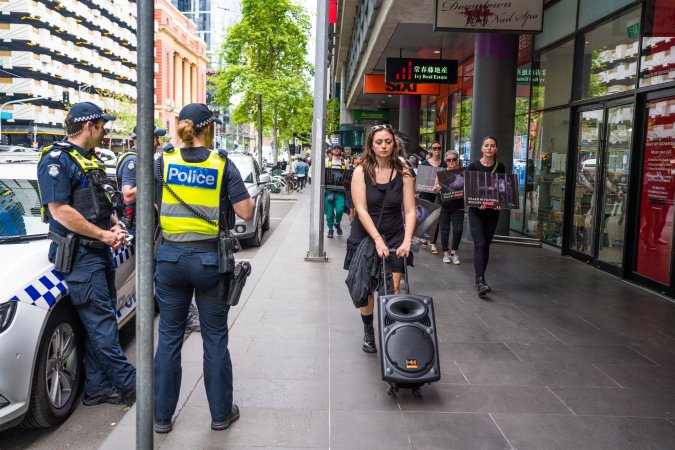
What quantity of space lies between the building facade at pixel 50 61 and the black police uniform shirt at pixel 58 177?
62.9 meters

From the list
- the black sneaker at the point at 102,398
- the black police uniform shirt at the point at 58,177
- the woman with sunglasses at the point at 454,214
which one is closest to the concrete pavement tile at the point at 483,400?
the black sneaker at the point at 102,398

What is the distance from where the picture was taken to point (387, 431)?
3.85 meters

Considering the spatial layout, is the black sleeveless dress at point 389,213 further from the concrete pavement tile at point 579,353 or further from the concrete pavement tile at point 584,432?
the concrete pavement tile at point 584,432

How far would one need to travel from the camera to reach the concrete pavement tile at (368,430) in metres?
3.67

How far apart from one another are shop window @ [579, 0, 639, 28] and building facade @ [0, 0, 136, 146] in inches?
2353

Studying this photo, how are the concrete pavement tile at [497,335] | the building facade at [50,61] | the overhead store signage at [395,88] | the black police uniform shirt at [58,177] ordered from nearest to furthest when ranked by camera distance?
the black police uniform shirt at [58,177] < the concrete pavement tile at [497,335] < the overhead store signage at [395,88] < the building facade at [50,61]

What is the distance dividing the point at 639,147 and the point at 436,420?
6028 millimetres

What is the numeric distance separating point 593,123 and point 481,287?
4175 mm

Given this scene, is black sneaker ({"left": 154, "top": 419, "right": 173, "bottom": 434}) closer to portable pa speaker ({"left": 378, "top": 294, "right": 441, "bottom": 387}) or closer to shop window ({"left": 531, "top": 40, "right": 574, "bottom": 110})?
portable pa speaker ({"left": 378, "top": 294, "right": 441, "bottom": 387})

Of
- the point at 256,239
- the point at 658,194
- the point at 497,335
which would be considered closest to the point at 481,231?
the point at 497,335

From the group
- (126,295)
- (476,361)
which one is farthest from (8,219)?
(476,361)

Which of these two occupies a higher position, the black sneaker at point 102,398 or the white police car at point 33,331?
the white police car at point 33,331

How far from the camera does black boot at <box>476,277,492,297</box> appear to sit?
24.6ft

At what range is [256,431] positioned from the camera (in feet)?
12.6
